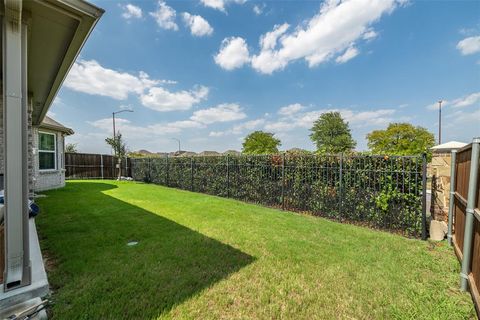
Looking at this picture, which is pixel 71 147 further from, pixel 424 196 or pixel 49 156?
pixel 424 196

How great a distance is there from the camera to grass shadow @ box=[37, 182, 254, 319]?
86.4 inches

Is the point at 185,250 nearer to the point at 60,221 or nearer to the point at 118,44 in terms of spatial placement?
the point at 60,221

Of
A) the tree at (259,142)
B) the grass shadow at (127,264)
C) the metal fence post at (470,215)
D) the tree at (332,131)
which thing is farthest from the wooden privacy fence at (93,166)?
the tree at (332,131)

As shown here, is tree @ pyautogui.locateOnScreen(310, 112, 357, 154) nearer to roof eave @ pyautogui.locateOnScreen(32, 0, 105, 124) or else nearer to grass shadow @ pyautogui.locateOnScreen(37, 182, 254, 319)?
grass shadow @ pyautogui.locateOnScreen(37, 182, 254, 319)

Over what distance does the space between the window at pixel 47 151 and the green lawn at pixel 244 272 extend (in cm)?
660

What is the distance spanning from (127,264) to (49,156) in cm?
1067

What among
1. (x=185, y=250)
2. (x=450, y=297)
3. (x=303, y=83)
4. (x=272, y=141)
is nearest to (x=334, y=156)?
(x=450, y=297)

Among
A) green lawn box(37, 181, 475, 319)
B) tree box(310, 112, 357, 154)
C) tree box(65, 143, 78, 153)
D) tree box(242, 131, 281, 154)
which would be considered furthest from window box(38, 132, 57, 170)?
tree box(310, 112, 357, 154)

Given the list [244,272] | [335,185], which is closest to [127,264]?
[244,272]

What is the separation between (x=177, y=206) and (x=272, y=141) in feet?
113

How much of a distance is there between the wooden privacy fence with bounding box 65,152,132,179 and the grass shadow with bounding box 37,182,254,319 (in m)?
14.1

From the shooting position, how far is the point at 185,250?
142 inches

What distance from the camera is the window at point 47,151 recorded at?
386 inches

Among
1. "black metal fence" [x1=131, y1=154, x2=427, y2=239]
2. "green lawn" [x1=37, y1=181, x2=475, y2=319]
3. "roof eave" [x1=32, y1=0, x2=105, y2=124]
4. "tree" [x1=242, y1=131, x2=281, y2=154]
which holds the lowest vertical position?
"green lawn" [x1=37, y1=181, x2=475, y2=319]
